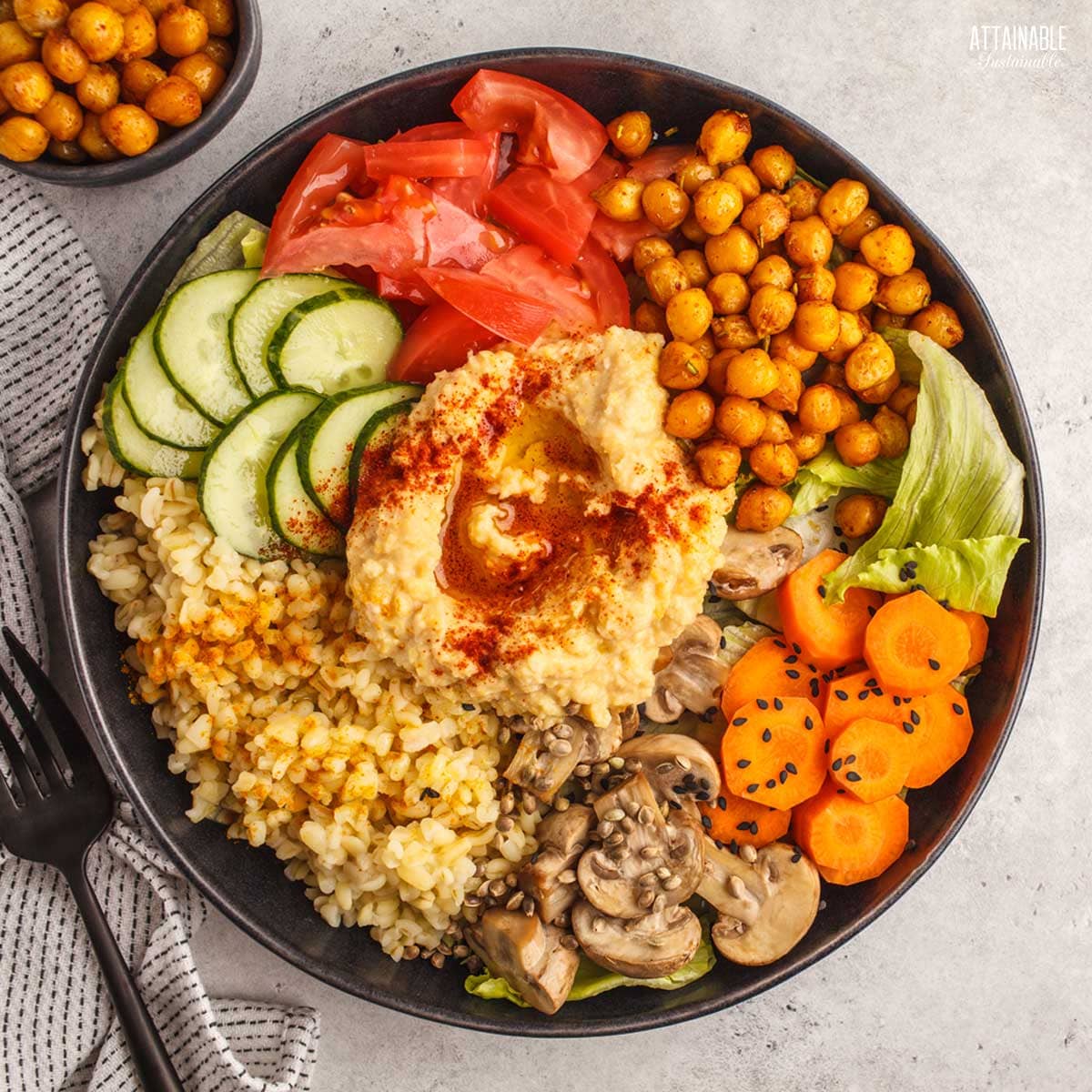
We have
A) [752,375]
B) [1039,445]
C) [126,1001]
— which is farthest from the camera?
[1039,445]

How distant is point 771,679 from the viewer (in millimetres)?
3791

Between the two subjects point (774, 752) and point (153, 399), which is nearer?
point (153, 399)

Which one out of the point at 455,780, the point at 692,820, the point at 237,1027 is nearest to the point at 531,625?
the point at 455,780

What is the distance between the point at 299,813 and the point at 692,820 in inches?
54.8

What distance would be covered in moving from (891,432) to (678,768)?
1411mm

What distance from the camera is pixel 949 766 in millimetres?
3721

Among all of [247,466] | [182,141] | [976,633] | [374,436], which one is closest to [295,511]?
[247,466]

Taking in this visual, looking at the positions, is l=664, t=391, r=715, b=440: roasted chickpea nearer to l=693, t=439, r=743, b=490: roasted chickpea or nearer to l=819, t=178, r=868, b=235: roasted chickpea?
l=693, t=439, r=743, b=490: roasted chickpea

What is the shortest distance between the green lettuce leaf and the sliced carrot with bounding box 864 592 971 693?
84 mm

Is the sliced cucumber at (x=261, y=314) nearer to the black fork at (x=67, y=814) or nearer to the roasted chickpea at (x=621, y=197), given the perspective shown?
the roasted chickpea at (x=621, y=197)

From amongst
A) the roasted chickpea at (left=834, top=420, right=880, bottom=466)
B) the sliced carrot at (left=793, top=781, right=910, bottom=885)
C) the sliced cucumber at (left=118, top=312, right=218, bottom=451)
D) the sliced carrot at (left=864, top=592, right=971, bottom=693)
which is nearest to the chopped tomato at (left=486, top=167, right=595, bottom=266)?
the roasted chickpea at (left=834, top=420, right=880, bottom=466)

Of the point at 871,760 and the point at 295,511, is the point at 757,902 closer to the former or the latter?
the point at 871,760

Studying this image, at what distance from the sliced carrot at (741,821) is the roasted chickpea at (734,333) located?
5.27 feet

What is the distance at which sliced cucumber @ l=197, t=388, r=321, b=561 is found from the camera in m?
3.52
